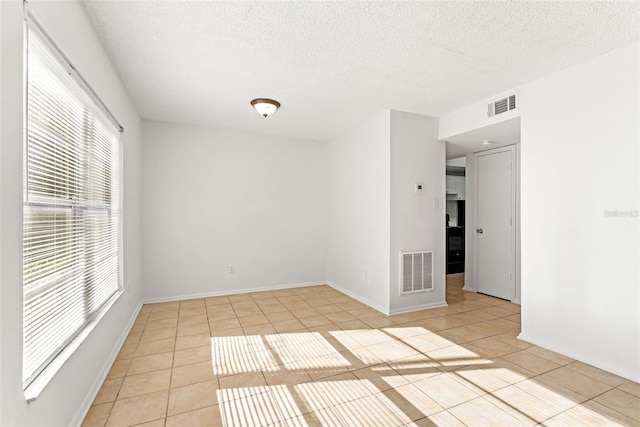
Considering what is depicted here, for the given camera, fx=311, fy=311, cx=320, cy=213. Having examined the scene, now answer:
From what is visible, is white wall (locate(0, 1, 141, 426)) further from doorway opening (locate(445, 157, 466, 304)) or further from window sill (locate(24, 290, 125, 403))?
doorway opening (locate(445, 157, 466, 304))

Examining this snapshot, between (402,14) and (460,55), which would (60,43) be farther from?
(460,55)

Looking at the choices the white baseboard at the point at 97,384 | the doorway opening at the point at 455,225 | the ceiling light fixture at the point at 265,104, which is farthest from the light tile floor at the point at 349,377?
the doorway opening at the point at 455,225

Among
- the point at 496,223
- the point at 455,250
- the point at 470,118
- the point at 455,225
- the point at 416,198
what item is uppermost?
the point at 470,118

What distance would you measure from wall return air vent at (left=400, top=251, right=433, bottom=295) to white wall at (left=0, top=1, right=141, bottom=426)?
3.23m

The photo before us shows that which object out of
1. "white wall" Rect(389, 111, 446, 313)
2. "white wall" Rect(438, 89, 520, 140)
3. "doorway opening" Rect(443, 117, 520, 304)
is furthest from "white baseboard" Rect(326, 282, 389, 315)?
"white wall" Rect(438, 89, 520, 140)

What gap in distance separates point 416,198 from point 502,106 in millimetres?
1429

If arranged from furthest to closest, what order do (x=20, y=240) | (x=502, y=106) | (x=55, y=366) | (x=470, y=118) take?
(x=470, y=118) < (x=502, y=106) < (x=55, y=366) < (x=20, y=240)

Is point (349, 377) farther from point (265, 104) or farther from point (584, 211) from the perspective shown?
point (265, 104)

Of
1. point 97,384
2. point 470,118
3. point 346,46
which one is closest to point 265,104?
point 346,46

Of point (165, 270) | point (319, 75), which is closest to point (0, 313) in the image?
point (319, 75)

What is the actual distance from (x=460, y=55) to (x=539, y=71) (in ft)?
2.87

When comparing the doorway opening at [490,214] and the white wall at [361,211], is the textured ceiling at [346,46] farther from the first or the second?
the doorway opening at [490,214]

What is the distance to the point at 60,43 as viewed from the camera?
66.6 inches

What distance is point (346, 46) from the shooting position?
8.18ft
